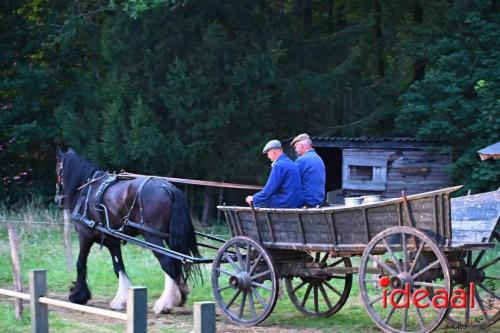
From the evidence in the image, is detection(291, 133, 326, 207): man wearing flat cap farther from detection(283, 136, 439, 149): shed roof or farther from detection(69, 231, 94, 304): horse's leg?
detection(283, 136, 439, 149): shed roof

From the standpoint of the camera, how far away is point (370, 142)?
20031 mm

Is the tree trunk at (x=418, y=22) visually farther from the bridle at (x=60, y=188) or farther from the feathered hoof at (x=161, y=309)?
the feathered hoof at (x=161, y=309)

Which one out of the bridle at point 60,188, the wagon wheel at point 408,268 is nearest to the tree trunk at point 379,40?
the bridle at point 60,188

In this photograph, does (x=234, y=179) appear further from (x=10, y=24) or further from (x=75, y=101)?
(x=10, y=24)

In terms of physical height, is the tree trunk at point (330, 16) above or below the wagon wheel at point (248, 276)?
above

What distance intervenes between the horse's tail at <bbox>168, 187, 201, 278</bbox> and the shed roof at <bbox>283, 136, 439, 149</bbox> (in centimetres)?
946

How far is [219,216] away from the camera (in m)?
22.8

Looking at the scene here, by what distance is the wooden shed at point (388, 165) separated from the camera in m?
20.1

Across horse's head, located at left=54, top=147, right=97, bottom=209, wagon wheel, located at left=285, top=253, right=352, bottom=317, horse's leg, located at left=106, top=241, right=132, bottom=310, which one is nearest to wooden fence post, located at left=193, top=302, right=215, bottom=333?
wagon wheel, located at left=285, top=253, right=352, bottom=317

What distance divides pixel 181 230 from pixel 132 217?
30.4 inches

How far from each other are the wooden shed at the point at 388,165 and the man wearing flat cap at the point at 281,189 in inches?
399

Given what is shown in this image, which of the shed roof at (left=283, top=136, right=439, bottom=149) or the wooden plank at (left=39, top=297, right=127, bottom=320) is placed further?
the shed roof at (left=283, top=136, right=439, bottom=149)

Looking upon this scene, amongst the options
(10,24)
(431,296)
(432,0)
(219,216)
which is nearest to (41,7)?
(10,24)

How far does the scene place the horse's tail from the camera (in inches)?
430
